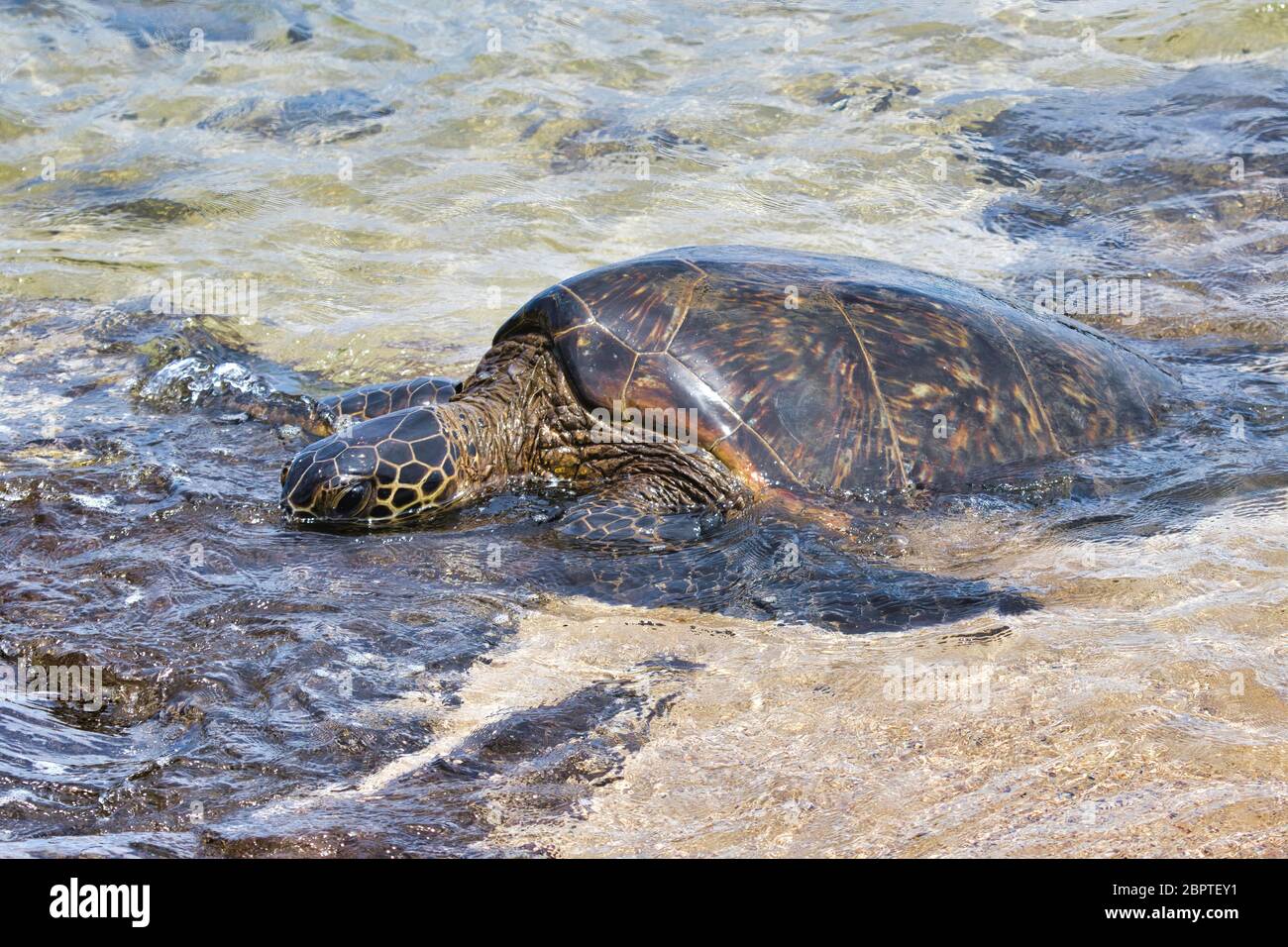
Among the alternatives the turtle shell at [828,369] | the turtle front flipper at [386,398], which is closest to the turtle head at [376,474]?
the turtle front flipper at [386,398]

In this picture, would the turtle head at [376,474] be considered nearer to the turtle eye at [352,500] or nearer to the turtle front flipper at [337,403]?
the turtle eye at [352,500]

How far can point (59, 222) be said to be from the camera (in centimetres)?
852

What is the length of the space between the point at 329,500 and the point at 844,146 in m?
6.51

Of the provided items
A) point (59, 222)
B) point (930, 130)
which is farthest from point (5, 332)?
point (930, 130)

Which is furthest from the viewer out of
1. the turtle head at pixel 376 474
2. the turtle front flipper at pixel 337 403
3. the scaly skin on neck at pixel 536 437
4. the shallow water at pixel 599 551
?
the turtle front flipper at pixel 337 403

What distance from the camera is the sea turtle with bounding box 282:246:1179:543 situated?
4.68 metres

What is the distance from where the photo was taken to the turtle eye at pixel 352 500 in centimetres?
467

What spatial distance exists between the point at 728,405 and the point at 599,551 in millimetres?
842

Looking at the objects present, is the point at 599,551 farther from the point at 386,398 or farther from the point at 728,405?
the point at 386,398

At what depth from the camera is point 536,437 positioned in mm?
5254

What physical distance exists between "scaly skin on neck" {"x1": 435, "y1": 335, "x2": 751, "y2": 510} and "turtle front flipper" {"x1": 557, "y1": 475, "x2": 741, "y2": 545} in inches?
1.5

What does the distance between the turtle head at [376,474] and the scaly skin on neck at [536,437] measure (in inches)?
3.9

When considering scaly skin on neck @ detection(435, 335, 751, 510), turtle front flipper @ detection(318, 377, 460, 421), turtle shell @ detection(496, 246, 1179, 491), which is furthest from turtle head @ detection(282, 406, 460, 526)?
turtle shell @ detection(496, 246, 1179, 491)
